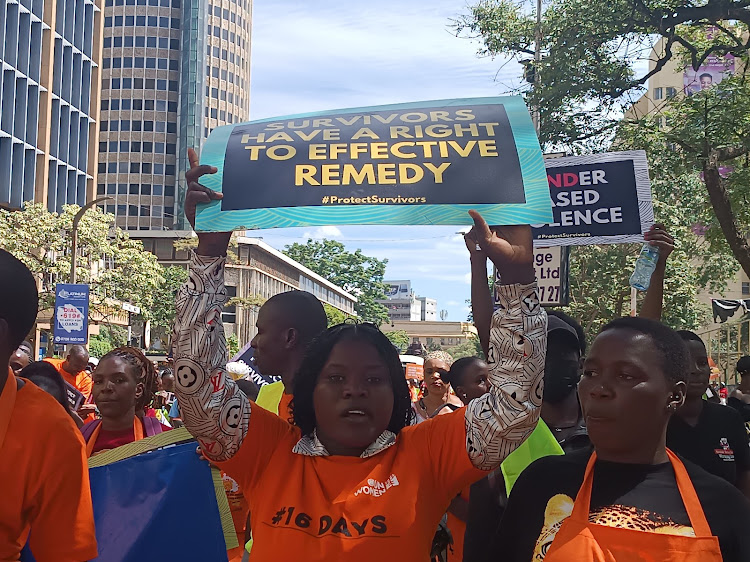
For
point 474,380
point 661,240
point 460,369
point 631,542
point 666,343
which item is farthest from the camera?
point 460,369

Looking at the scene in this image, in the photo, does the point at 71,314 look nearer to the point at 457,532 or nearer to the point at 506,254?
the point at 457,532

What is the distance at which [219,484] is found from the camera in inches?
159

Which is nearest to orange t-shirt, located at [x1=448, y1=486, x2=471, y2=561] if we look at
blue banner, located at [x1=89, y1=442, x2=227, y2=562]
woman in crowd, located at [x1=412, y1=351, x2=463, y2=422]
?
blue banner, located at [x1=89, y1=442, x2=227, y2=562]

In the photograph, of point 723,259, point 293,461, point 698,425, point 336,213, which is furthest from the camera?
point 723,259

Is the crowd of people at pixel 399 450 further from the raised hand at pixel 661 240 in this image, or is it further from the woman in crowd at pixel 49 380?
the woman in crowd at pixel 49 380

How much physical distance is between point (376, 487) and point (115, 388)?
2845mm

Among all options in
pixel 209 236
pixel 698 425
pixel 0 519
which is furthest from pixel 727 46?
pixel 0 519

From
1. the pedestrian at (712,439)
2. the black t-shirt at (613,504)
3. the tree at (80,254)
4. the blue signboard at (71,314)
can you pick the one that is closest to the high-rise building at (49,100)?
the tree at (80,254)

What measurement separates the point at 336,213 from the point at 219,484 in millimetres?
1454

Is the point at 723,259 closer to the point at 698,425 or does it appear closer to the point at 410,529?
the point at 698,425

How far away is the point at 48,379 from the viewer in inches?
229

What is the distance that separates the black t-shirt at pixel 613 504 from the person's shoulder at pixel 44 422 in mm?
1273

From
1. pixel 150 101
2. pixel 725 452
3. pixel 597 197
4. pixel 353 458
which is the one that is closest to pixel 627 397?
pixel 353 458

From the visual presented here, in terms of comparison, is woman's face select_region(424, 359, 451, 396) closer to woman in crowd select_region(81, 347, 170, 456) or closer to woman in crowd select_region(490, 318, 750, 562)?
woman in crowd select_region(81, 347, 170, 456)
